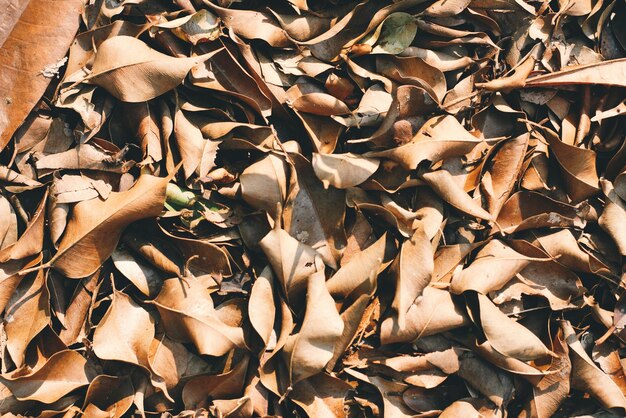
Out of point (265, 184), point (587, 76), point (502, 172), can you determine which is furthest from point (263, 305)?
point (587, 76)

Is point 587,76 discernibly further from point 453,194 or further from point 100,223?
point 100,223

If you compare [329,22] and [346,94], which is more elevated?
[329,22]

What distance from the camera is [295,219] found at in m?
1.45

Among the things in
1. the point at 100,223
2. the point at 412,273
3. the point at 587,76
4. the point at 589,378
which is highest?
the point at 587,76

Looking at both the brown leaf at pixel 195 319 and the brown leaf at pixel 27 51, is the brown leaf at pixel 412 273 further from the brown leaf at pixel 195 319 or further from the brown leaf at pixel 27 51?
the brown leaf at pixel 27 51

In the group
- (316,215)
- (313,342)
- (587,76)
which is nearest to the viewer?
(313,342)

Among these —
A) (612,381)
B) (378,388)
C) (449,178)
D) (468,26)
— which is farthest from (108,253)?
(612,381)

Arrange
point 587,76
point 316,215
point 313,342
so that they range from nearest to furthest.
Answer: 1. point 313,342
2. point 316,215
3. point 587,76

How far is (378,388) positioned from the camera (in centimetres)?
143

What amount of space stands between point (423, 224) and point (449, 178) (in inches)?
4.5

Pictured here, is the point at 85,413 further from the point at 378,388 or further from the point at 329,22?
the point at 329,22

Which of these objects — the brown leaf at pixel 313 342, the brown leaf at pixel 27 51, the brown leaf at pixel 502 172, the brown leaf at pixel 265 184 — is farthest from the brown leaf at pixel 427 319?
the brown leaf at pixel 27 51

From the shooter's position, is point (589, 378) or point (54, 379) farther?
point (589, 378)

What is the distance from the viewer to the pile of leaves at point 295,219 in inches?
54.6
